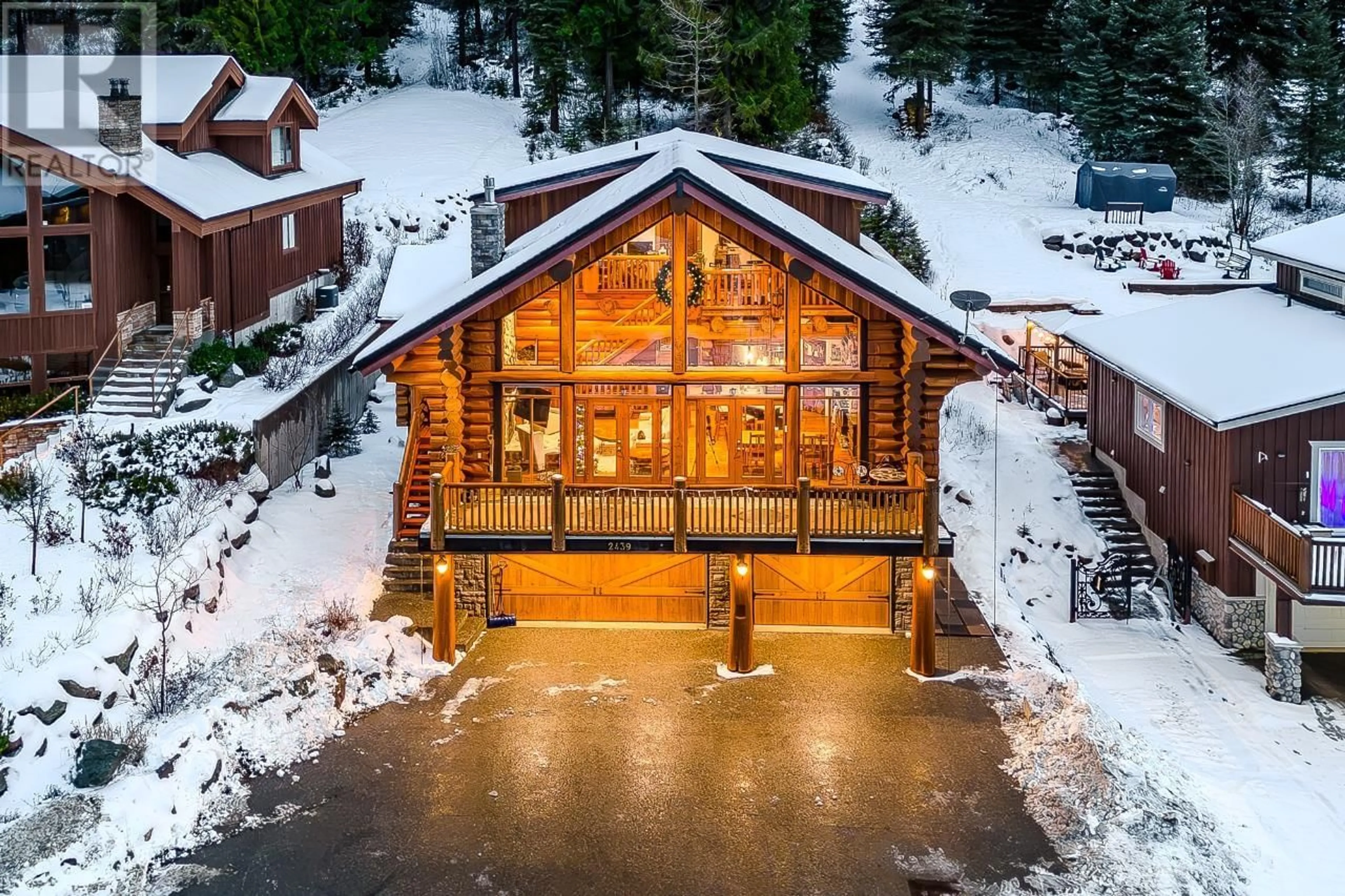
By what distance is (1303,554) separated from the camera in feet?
58.5

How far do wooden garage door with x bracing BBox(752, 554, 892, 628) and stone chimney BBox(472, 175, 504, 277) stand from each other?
275 inches

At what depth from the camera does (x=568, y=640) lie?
64.3 ft

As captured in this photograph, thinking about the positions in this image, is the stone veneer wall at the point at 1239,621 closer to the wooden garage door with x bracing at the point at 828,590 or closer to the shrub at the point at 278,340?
the wooden garage door with x bracing at the point at 828,590

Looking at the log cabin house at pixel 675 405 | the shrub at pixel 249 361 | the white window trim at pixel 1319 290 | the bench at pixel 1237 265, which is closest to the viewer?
the log cabin house at pixel 675 405

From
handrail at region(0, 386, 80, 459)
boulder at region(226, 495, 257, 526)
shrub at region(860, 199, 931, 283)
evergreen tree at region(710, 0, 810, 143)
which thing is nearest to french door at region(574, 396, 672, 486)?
boulder at region(226, 495, 257, 526)

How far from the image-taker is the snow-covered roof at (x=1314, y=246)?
23.2 meters

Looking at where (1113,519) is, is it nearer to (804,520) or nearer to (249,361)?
(804,520)

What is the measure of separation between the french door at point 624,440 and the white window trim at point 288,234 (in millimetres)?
14922

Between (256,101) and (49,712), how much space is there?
69.0ft

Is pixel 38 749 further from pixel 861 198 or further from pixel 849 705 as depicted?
pixel 861 198

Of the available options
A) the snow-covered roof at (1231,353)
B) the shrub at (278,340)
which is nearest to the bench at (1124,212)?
the snow-covered roof at (1231,353)

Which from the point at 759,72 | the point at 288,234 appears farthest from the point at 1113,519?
the point at 759,72

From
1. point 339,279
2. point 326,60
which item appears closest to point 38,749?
point 339,279

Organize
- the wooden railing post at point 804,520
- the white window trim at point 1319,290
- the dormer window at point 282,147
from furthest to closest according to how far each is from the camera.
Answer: the dormer window at point 282,147 → the white window trim at point 1319,290 → the wooden railing post at point 804,520
